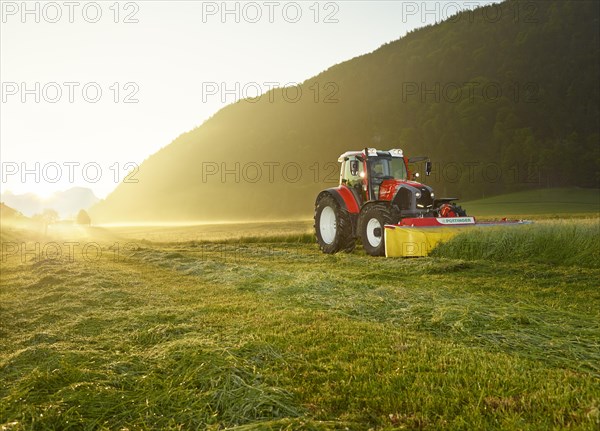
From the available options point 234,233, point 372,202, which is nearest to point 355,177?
point 372,202

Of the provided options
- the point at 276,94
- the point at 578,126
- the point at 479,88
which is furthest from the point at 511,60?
the point at 276,94

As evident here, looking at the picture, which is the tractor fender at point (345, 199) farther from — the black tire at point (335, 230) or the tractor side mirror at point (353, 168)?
the tractor side mirror at point (353, 168)

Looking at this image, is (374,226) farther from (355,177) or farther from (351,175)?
(351,175)

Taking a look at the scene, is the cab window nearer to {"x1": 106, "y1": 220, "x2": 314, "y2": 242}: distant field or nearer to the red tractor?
the red tractor

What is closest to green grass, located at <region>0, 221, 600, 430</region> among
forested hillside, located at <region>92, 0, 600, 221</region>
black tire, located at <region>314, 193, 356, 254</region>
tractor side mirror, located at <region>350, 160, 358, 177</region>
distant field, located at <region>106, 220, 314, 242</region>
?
black tire, located at <region>314, 193, 356, 254</region>

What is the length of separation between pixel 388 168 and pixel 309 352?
10.00 meters

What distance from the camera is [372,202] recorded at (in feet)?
42.3

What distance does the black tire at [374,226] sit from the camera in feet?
40.3

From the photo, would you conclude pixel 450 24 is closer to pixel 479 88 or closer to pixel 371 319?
pixel 479 88

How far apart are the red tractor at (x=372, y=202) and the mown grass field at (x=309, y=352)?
10.9 feet

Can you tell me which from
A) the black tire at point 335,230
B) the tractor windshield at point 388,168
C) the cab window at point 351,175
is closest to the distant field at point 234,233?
the black tire at point 335,230

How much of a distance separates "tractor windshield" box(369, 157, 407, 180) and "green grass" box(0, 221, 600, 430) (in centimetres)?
518

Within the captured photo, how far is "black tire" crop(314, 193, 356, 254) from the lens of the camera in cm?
1402

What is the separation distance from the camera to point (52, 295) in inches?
328
